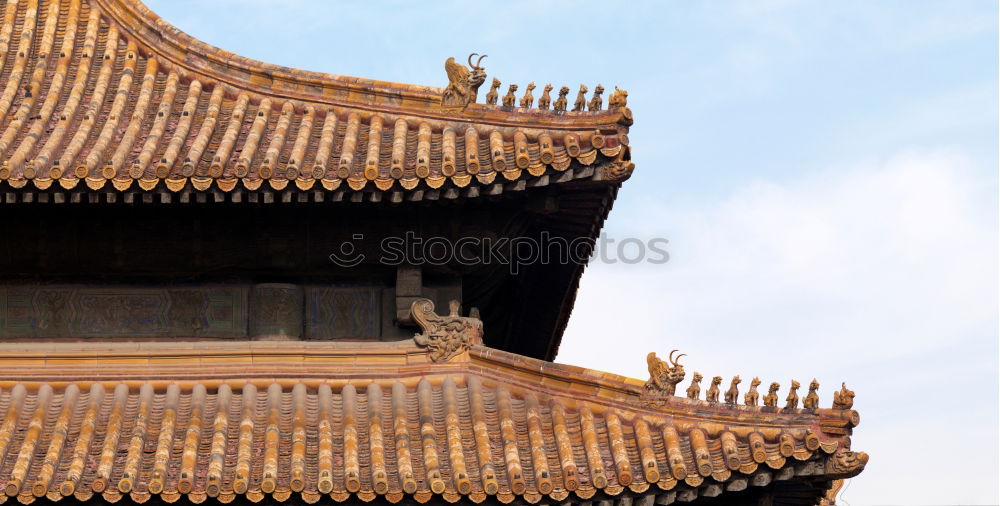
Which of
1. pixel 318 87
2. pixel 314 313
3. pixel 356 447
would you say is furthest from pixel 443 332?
pixel 318 87

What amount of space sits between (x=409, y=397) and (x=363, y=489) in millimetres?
1863

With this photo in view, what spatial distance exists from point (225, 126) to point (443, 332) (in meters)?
3.31

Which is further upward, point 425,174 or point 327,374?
point 425,174

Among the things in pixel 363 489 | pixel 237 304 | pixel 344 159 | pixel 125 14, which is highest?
pixel 125 14

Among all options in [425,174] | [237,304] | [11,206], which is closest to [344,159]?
[425,174]

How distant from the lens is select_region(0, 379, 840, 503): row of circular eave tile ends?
15.8m

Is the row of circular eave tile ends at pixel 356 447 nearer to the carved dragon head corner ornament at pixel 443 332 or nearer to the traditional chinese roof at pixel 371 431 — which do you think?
the traditional chinese roof at pixel 371 431

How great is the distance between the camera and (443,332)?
18.0 meters

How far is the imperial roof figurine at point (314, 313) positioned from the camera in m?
16.3

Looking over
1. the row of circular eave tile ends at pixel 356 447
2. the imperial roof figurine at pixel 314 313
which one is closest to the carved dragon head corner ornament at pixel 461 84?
the imperial roof figurine at pixel 314 313

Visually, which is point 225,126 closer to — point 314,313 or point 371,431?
point 314,313

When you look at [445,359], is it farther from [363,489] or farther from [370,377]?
[363,489]

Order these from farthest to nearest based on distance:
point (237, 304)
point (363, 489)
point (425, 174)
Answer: point (237, 304), point (425, 174), point (363, 489)

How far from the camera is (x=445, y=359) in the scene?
18.0 m
